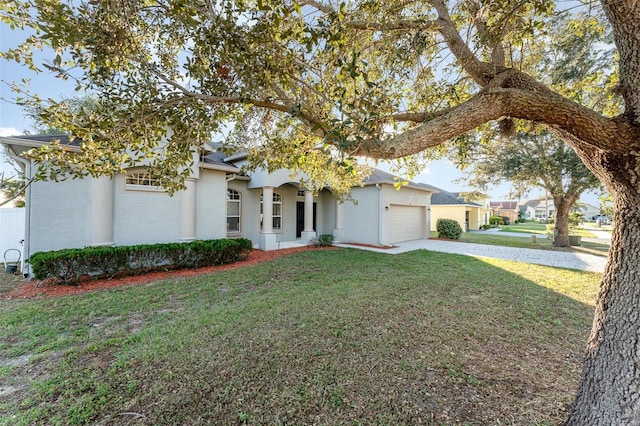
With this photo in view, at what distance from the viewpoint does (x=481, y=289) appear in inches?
278

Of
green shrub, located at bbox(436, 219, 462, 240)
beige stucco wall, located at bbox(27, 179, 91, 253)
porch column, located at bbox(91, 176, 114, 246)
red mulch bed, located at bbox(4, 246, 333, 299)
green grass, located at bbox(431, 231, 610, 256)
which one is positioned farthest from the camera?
green shrub, located at bbox(436, 219, 462, 240)

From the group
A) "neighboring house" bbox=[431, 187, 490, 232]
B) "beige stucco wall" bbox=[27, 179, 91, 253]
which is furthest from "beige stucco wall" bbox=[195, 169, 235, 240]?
"neighboring house" bbox=[431, 187, 490, 232]

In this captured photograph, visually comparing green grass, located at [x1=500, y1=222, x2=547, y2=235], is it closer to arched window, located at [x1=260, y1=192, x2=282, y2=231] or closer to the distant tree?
the distant tree

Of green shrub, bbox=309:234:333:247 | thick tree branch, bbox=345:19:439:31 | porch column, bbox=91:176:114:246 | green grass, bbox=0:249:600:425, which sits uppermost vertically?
thick tree branch, bbox=345:19:439:31

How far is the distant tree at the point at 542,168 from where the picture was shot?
13414 millimetres

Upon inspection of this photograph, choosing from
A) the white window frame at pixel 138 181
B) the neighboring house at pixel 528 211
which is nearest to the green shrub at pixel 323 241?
the white window frame at pixel 138 181

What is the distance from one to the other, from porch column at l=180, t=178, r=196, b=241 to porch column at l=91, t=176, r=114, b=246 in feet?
7.01

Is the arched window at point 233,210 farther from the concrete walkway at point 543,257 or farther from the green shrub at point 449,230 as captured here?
the green shrub at point 449,230

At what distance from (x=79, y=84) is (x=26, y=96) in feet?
1.87

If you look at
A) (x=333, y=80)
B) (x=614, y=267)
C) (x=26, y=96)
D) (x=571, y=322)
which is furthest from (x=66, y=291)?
(x=571, y=322)

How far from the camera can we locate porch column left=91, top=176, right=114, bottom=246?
27.5ft

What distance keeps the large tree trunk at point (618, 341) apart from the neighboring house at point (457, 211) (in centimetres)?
2275

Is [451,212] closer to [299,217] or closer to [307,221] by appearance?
[299,217]

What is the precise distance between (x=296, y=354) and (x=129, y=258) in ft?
23.6
